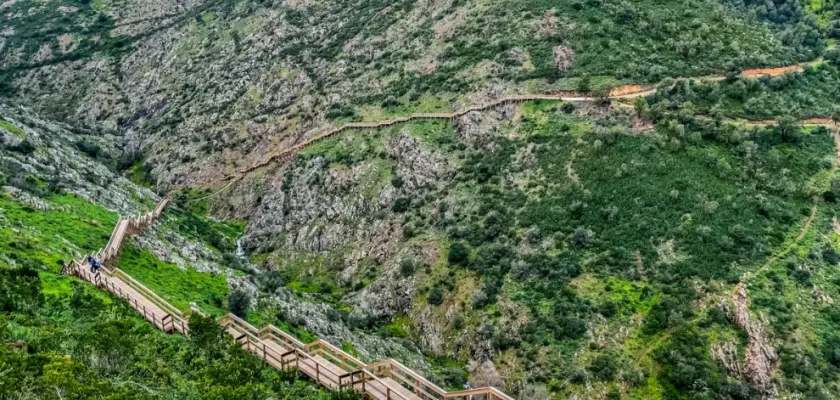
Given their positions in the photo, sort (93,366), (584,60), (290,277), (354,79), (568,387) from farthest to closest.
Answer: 1. (354,79)
2. (584,60)
3. (290,277)
4. (568,387)
5. (93,366)

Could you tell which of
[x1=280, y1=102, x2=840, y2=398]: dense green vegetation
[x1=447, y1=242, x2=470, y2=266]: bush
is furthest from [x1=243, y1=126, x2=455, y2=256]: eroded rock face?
[x1=447, y1=242, x2=470, y2=266]: bush

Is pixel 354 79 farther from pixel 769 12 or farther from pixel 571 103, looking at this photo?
pixel 769 12

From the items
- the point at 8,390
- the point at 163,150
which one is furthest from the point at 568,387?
the point at 163,150

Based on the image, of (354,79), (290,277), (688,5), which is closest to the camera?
(290,277)

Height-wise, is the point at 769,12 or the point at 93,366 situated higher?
the point at 93,366

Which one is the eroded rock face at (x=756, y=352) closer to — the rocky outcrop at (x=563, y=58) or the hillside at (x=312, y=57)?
the hillside at (x=312, y=57)
